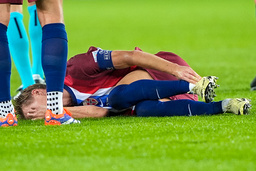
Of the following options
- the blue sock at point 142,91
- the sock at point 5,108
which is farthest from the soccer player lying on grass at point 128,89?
Answer: the sock at point 5,108

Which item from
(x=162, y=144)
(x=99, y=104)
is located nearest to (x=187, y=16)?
(x=99, y=104)

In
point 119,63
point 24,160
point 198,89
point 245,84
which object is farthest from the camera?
point 245,84

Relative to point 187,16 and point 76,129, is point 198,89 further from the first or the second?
point 187,16

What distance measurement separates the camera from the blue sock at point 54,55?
3957 millimetres

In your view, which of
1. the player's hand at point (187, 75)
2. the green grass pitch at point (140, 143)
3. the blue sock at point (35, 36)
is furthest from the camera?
the blue sock at point (35, 36)

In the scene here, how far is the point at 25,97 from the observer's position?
15.1 ft

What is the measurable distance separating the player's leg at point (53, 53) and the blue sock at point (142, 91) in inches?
23.3

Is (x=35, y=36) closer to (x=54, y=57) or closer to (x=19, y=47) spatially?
(x=19, y=47)

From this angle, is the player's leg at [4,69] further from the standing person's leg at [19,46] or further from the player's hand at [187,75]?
the standing person's leg at [19,46]

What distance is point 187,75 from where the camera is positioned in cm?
423

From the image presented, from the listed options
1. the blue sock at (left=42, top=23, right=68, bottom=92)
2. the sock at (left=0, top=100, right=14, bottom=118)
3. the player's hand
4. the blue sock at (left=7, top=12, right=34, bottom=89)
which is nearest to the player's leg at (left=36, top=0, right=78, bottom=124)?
the blue sock at (left=42, top=23, right=68, bottom=92)

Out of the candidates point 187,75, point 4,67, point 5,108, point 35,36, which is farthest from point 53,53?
point 35,36

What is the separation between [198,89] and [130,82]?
2.22ft

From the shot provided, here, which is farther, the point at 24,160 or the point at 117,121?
the point at 117,121
